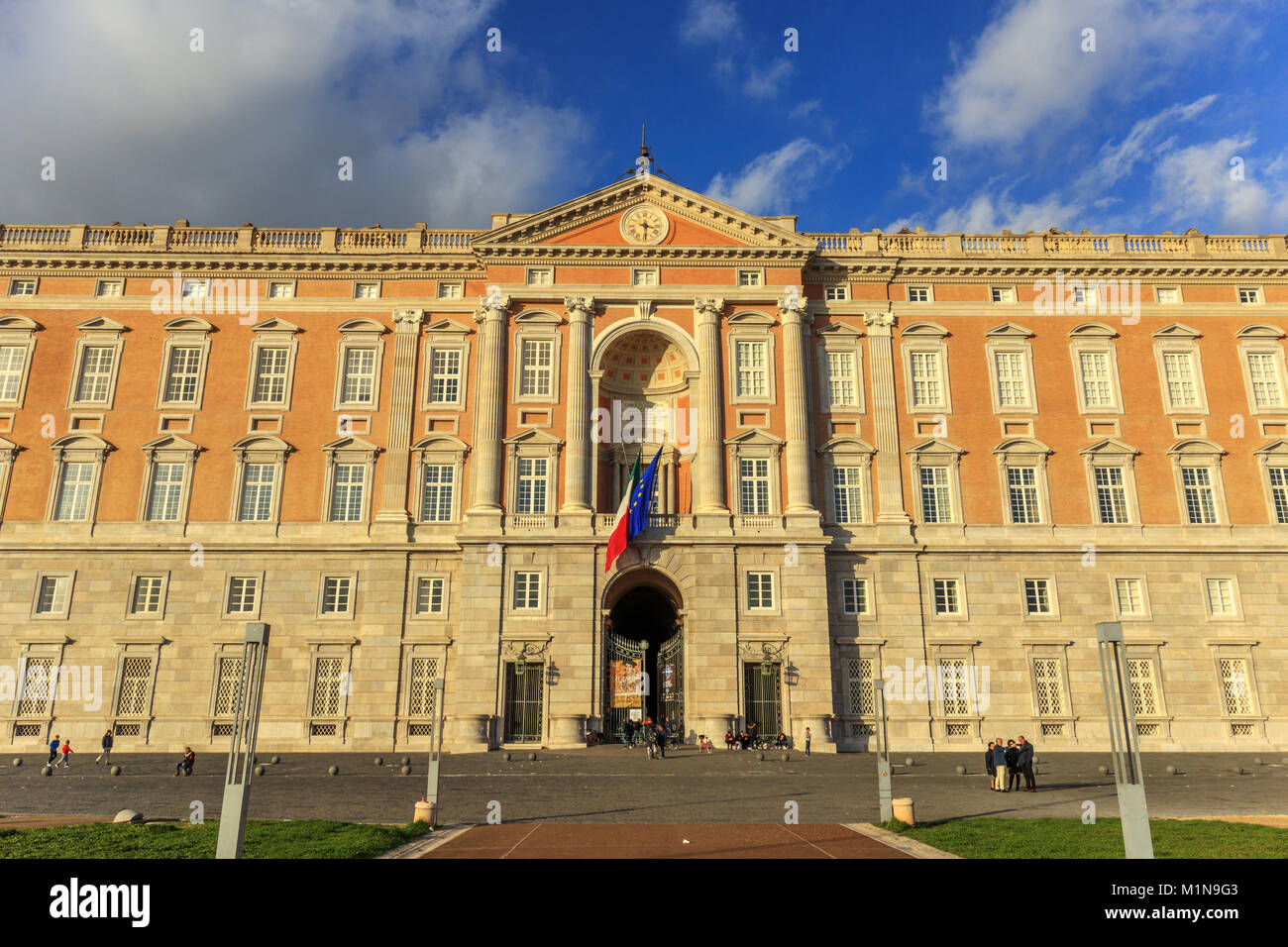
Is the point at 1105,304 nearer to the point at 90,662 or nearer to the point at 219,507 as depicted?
the point at 219,507

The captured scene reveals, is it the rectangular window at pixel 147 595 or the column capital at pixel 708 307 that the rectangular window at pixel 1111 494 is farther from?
the rectangular window at pixel 147 595

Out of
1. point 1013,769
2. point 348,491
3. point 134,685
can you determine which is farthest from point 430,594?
point 1013,769

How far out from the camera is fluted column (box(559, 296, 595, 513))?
43.7m

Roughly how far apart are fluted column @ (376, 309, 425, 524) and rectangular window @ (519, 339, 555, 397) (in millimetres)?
6151

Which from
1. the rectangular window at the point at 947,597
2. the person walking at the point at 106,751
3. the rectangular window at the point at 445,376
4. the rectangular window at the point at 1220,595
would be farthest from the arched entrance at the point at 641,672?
the rectangular window at the point at 1220,595

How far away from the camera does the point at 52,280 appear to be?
47.8m

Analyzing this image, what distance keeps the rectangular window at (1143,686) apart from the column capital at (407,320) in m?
40.5

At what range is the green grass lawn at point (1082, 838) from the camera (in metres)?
15.7

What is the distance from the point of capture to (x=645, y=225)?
47.3 meters

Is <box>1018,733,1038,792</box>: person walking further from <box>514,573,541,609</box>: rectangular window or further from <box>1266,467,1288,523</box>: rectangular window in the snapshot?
<box>1266,467,1288,523</box>: rectangular window

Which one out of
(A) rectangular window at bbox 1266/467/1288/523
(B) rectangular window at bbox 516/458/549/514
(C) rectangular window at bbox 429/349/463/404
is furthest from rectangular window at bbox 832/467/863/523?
(A) rectangular window at bbox 1266/467/1288/523

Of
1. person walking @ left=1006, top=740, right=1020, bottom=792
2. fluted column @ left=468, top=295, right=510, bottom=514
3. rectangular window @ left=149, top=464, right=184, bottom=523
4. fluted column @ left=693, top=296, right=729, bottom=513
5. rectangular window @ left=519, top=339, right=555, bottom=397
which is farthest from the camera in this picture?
rectangular window @ left=519, top=339, right=555, bottom=397

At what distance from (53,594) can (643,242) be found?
1385 inches
